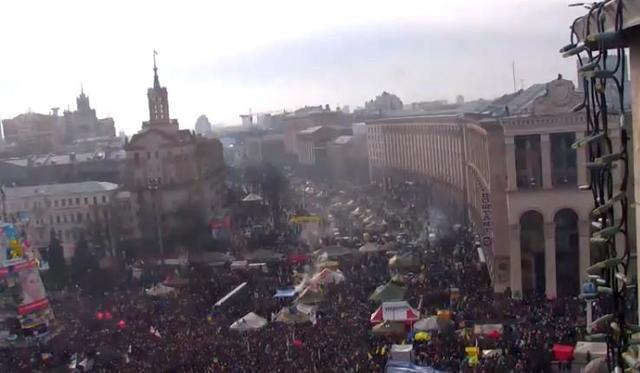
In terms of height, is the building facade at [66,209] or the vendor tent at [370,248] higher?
the building facade at [66,209]

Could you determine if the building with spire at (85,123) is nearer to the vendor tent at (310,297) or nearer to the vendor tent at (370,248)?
the vendor tent at (370,248)

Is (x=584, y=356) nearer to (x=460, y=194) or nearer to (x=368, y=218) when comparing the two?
(x=368, y=218)

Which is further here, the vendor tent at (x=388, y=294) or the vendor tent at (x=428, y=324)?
the vendor tent at (x=388, y=294)

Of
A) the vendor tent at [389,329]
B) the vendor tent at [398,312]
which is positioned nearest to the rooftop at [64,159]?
the vendor tent at [398,312]

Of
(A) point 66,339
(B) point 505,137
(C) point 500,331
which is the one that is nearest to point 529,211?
(B) point 505,137

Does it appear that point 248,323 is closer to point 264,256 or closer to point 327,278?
point 327,278

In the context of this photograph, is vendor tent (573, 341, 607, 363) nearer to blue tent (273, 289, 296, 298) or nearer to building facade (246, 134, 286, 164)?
blue tent (273, 289, 296, 298)
